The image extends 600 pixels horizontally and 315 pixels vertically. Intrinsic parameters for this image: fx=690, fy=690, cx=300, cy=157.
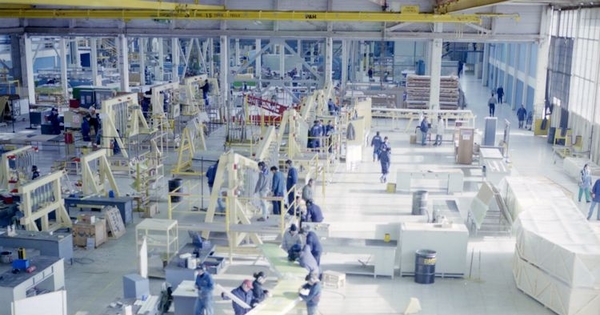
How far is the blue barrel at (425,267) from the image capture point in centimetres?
1562

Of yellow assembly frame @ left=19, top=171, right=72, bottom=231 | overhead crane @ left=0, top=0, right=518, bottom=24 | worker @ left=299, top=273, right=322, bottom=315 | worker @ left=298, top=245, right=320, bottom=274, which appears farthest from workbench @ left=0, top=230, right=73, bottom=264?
overhead crane @ left=0, top=0, right=518, bottom=24

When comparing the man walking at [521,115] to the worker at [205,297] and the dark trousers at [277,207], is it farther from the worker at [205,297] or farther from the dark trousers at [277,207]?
the worker at [205,297]

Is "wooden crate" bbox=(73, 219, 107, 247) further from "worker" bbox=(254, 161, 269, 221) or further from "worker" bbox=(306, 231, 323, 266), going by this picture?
"worker" bbox=(306, 231, 323, 266)

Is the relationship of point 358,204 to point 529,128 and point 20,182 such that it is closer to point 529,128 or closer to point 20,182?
point 20,182

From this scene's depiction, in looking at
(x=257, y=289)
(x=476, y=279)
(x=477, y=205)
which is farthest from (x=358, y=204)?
(x=257, y=289)

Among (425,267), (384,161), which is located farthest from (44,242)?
(384,161)

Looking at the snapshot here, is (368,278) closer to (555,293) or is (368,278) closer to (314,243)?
(314,243)

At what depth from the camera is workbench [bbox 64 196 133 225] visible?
64.8 ft

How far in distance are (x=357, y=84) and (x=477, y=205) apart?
80.1ft

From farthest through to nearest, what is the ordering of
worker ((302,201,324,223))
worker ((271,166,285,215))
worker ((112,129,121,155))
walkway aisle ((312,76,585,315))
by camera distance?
worker ((112,129,121,155))
worker ((302,201,324,223))
worker ((271,166,285,215))
walkway aisle ((312,76,585,315))

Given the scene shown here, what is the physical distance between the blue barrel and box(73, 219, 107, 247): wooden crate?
8.31 m

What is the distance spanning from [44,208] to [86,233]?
133 cm

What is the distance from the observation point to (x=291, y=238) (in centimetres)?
1554

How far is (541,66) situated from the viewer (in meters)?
36.1
